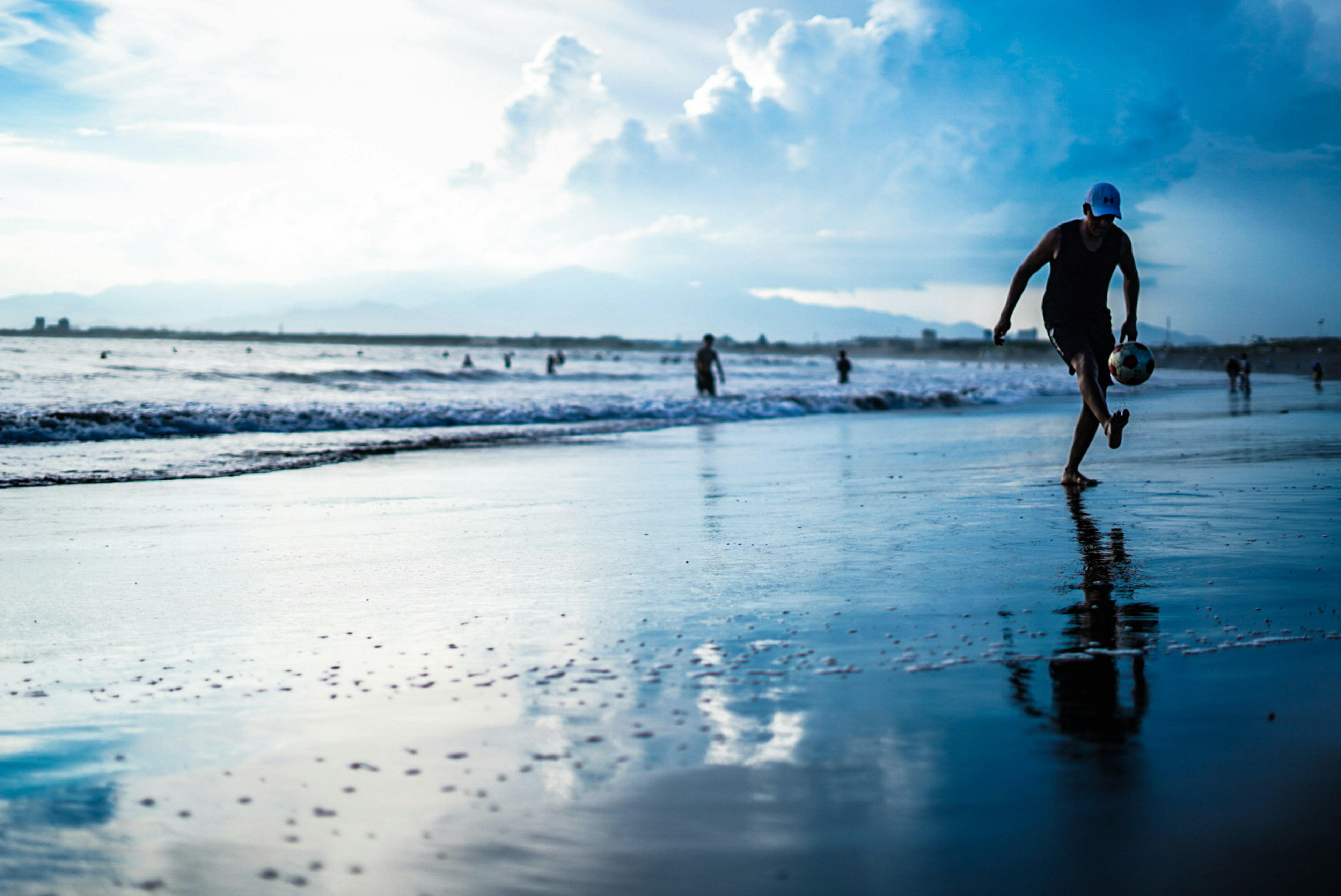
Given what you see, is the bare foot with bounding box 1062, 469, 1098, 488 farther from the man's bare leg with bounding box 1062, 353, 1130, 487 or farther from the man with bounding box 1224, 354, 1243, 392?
the man with bounding box 1224, 354, 1243, 392

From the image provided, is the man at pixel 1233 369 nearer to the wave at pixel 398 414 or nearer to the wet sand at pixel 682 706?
the wave at pixel 398 414

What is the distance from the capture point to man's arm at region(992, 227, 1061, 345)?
8.05 metres

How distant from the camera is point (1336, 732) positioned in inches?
104

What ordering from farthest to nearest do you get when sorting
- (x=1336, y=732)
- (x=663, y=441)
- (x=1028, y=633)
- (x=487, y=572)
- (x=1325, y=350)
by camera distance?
(x=1325, y=350) < (x=663, y=441) < (x=487, y=572) < (x=1028, y=633) < (x=1336, y=732)

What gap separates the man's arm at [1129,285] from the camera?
26.5 feet

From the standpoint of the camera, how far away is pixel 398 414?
69.8 feet

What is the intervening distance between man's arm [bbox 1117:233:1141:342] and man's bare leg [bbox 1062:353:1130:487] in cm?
45

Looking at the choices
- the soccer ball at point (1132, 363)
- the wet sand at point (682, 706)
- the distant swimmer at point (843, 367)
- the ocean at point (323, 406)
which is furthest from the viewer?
the distant swimmer at point (843, 367)

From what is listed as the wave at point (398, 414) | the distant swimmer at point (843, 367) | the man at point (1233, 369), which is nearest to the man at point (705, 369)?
the wave at point (398, 414)

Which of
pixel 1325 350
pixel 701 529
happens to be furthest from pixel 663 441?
pixel 1325 350

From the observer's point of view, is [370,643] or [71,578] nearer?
[370,643]

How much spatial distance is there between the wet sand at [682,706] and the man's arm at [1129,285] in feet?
5.97

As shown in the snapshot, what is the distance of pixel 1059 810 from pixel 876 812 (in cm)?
37

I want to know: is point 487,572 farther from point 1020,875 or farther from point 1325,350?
point 1325,350
